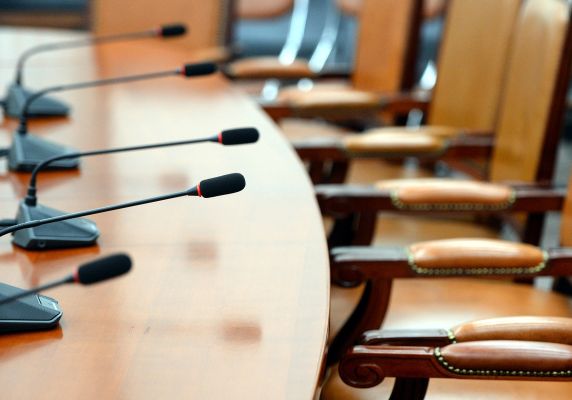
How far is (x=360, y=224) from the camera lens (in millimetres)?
1318

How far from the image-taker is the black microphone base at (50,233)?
36.6 inches

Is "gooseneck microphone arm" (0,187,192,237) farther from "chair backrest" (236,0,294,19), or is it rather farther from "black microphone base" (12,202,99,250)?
"chair backrest" (236,0,294,19)

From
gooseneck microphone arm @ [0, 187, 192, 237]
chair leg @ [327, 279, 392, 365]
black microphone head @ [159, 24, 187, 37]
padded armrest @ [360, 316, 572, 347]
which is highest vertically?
black microphone head @ [159, 24, 187, 37]

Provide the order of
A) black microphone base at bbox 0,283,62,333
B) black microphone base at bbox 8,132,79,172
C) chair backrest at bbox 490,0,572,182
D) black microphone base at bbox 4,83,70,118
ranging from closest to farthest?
black microphone base at bbox 0,283,62,333 → black microphone base at bbox 8,132,79,172 → chair backrest at bbox 490,0,572,182 → black microphone base at bbox 4,83,70,118

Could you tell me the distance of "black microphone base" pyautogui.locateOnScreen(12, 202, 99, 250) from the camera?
3.05 ft

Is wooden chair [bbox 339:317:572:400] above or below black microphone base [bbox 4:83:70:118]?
below

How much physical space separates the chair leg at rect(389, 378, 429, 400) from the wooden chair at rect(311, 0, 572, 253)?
0.44 meters

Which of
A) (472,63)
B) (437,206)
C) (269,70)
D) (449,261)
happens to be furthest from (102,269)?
(269,70)

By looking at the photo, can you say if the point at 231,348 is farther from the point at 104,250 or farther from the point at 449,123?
the point at 449,123

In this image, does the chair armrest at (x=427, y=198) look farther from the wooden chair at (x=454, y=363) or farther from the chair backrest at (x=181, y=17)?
the chair backrest at (x=181, y=17)

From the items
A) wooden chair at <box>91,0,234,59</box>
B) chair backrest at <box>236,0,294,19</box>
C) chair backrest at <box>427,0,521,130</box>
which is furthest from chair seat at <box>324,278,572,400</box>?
chair backrest at <box>236,0,294,19</box>

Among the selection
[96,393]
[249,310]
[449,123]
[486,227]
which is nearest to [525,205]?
[486,227]

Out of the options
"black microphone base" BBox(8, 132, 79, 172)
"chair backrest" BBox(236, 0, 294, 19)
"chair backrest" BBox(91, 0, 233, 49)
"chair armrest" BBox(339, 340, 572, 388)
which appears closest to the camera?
"chair armrest" BBox(339, 340, 572, 388)

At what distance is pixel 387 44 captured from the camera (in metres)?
2.09
